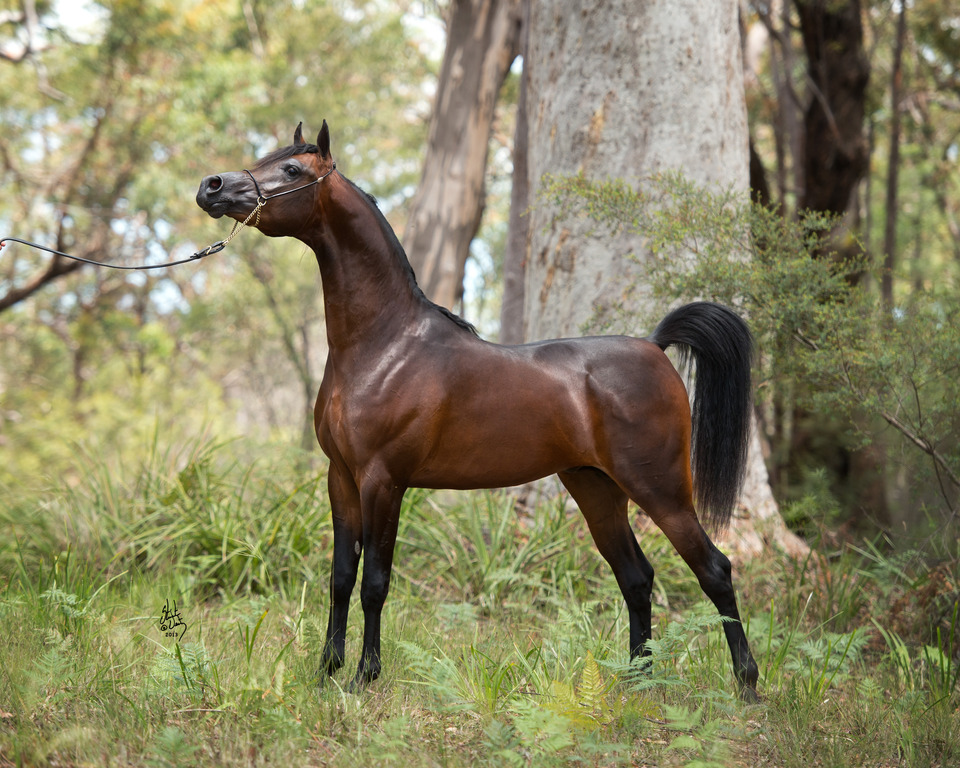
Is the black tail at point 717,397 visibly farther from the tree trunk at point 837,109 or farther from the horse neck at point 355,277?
the tree trunk at point 837,109

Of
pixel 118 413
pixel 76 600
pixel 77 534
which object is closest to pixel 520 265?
pixel 77 534

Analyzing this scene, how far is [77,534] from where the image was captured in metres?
5.30

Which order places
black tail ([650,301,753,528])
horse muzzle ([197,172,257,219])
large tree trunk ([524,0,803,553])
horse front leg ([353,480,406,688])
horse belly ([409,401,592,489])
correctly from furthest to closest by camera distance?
large tree trunk ([524,0,803,553]), black tail ([650,301,753,528]), horse belly ([409,401,592,489]), horse front leg ([353,480,406,688]), horse muzzle ([197,172,257,219])

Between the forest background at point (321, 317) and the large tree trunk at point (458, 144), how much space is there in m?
0.40

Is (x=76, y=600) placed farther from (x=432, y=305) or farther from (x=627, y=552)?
(x=627, y=552)

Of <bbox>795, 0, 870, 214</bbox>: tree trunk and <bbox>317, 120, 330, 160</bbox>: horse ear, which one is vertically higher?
<bbox>795, 0, 870, 214</bbox>: tree trunk

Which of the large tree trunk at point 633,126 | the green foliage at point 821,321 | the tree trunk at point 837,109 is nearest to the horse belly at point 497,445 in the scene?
the green foliage at point 821,321

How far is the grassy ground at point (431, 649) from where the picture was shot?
2.73m

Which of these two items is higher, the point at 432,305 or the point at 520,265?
the point at 520,265

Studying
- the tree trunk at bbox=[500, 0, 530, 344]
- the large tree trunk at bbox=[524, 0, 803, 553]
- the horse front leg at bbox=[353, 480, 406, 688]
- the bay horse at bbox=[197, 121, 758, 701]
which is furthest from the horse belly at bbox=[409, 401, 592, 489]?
the tree trunk at bbox=[500, 0, 530, 344]

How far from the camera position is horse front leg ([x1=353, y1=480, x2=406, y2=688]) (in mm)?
3029

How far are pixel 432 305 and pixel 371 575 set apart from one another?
3.60 feet

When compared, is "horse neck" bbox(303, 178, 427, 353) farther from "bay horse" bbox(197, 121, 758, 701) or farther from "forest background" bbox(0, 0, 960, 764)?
"forest background" bbox(0, 0, 960, 764)

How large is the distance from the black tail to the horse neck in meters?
1.20
